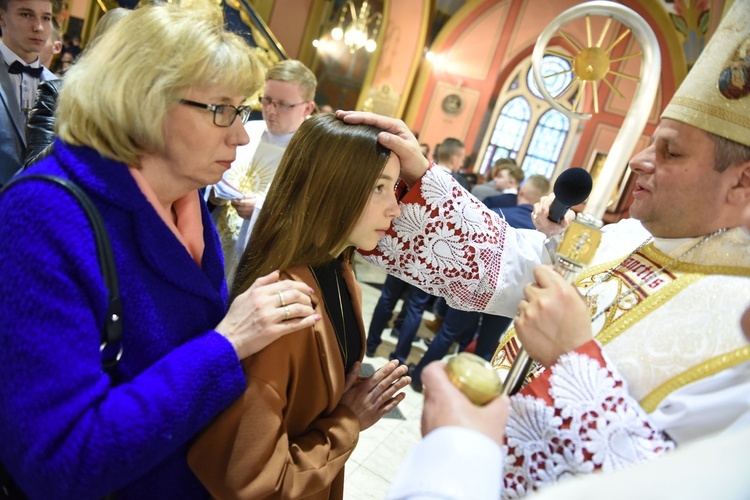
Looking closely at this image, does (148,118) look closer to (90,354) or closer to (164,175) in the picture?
(164,175)

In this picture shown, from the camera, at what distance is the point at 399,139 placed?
1.42 metres

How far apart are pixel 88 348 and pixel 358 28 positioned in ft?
39.2

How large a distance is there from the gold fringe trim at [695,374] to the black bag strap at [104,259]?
1129 mm

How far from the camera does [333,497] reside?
1546mm

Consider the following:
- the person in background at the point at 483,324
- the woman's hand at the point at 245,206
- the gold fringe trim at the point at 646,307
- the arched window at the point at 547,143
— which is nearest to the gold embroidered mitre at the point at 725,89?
the gold fringe trim at the point at 646,307

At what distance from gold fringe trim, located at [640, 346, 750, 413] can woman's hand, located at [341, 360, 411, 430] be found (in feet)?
2.07

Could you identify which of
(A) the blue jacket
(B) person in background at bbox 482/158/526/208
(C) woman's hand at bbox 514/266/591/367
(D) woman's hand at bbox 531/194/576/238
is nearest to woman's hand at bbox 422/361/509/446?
(C) woman's hand at bbox 514/266/591/367

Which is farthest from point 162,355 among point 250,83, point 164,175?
point 250,83

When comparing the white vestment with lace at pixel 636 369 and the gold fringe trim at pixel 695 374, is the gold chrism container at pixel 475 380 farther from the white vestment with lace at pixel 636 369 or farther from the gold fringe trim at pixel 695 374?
the gold fringe trim at pixel 695 374

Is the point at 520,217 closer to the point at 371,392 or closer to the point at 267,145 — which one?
the point at 267,145

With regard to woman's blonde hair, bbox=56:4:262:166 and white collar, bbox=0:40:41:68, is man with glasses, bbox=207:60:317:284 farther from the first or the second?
woman's blonde hair, bbox=56:4:262:166

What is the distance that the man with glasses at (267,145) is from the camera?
8.71 feet

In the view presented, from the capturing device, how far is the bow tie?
2.63m

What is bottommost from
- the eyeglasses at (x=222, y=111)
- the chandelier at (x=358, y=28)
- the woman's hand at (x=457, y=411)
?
the woman's hand at (x=457, y=411)
